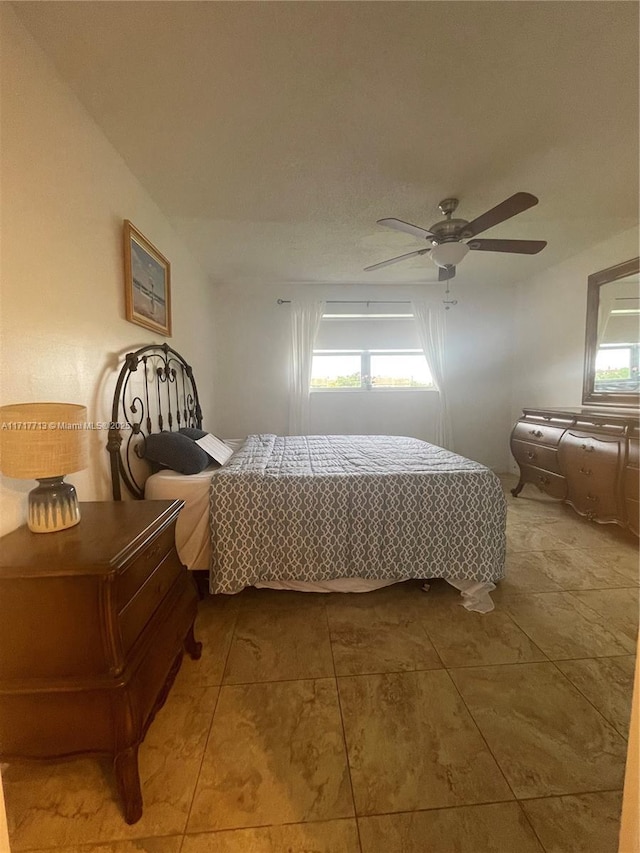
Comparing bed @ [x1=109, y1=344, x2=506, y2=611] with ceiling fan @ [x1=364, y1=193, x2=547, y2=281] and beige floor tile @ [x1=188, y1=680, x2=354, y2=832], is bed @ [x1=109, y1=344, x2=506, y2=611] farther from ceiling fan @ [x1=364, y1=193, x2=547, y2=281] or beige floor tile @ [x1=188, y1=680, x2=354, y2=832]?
ceiling fan @ [x1=364, y1=193, x2=547, y2=281]

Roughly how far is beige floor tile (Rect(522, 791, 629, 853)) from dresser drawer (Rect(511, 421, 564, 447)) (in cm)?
261

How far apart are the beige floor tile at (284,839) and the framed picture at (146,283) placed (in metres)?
2.22

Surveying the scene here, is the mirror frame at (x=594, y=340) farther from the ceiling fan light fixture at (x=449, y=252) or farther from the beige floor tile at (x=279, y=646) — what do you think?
the beige floor tile at (x=279, y=646)

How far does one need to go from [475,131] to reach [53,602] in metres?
2.64

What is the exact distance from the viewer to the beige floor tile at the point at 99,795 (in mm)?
1007

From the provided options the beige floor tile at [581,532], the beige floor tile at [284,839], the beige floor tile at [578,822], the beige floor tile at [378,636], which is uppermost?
the beige floor tile at [581,532]

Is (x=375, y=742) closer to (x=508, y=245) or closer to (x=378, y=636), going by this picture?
(x=378, y=636)

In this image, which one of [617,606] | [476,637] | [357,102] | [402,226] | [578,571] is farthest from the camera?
[578,571]

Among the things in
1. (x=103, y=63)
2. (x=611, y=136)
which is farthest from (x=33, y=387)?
(x=611, y=136)

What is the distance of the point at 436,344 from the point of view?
448 centimetres

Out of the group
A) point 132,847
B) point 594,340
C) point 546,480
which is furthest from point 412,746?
Answer: point 594,340

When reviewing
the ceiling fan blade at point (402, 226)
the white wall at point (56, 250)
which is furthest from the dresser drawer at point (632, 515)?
the white wall at point (56, 250)

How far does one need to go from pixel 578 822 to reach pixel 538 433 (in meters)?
2.91

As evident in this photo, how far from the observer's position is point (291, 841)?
3.24 ft
